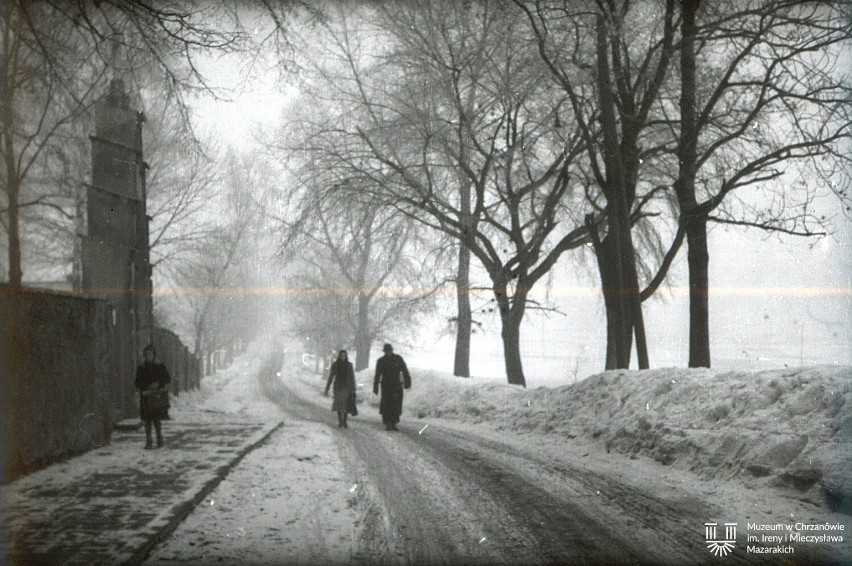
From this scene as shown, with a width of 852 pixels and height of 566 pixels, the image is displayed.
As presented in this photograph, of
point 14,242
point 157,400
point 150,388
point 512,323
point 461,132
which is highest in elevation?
point 461,132

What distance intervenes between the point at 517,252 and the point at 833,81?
379 inches

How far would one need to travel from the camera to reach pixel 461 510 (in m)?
7.70

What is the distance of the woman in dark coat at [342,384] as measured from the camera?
1800 cm

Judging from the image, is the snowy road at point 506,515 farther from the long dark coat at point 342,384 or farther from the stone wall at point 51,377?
the long dark coat at point 342,384

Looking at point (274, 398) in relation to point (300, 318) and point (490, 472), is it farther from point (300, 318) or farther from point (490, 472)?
point (490, 472)

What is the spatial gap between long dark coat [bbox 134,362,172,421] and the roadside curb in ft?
5.95

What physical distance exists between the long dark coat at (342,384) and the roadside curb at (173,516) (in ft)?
24.9

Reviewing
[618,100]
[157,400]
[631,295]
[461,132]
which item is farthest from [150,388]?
[618,100]

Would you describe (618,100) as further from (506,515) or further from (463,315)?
(506,515)

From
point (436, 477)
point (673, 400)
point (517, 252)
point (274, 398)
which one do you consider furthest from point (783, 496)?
point (274, 398)

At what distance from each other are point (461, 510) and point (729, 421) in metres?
3.69

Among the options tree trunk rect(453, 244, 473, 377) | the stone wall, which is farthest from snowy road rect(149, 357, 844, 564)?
tree trunk rect(453, 244, 473, 377)

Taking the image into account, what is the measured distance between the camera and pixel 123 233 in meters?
15.4

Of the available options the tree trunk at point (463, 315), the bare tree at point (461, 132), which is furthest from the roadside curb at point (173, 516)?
the tree trunk at point (463, 315)
